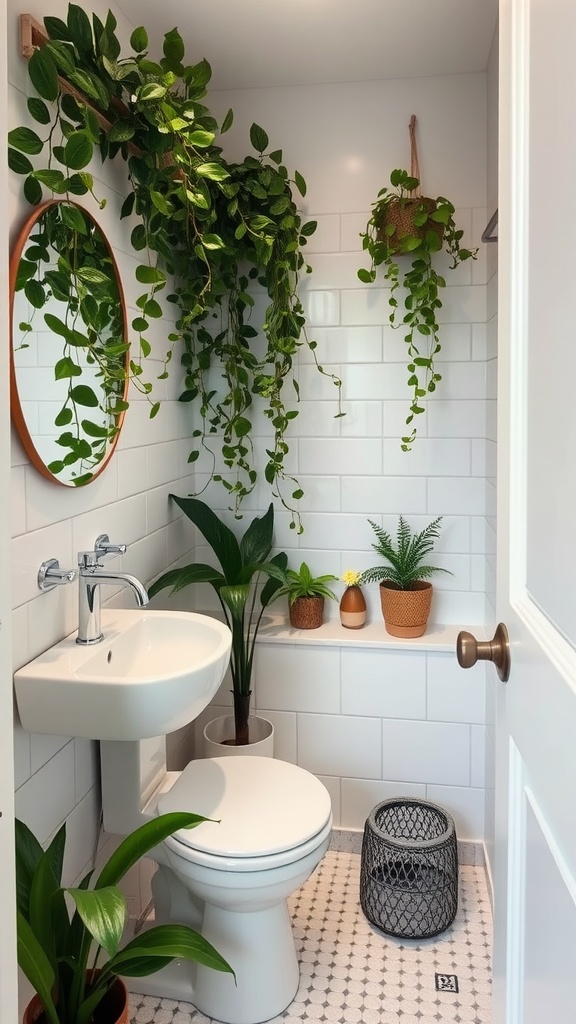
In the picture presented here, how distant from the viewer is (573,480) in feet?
2.25

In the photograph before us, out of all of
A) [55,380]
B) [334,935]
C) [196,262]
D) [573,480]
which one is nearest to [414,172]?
[196,262]

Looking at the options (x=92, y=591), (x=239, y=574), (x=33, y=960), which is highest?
(x=92, y=591)

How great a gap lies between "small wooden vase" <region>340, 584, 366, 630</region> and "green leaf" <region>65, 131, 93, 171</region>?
5.17 ft

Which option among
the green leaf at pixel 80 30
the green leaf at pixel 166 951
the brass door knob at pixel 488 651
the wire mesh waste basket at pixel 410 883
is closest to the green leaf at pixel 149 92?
the green leaf at pixel 80 30

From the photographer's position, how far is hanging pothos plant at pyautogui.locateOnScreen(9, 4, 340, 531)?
1503mm

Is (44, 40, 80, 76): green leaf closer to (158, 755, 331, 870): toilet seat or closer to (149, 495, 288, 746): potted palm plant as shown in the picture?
(149, 495, 288, 746): potted palm plant

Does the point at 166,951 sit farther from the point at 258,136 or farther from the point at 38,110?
the point at 258,136

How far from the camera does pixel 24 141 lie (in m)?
1.38

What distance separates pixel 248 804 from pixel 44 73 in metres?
1.62

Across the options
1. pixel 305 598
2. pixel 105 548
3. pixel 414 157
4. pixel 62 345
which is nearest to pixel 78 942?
pixel 105 548

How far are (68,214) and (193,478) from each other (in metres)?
1.30

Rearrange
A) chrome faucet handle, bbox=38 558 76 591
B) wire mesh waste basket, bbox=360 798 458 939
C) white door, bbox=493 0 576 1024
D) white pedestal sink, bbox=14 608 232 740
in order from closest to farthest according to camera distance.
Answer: white door, bbox=493 0 576 1024, white pedestal sink, bbox=14 608 232 740, chrome faucet handle, bbox=38 558 76 591, wire mesh waste basket, bbox=360 798 458 939

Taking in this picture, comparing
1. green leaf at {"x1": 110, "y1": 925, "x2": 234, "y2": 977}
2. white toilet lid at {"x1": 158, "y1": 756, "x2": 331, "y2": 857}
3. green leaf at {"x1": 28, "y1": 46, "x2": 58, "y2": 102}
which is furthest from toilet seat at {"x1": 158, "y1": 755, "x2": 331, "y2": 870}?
green leaf at {"x1": 28, "y1": 46, "x2": 58, "y2": 102}

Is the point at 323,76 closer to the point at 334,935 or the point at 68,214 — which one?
the point at 68,214
